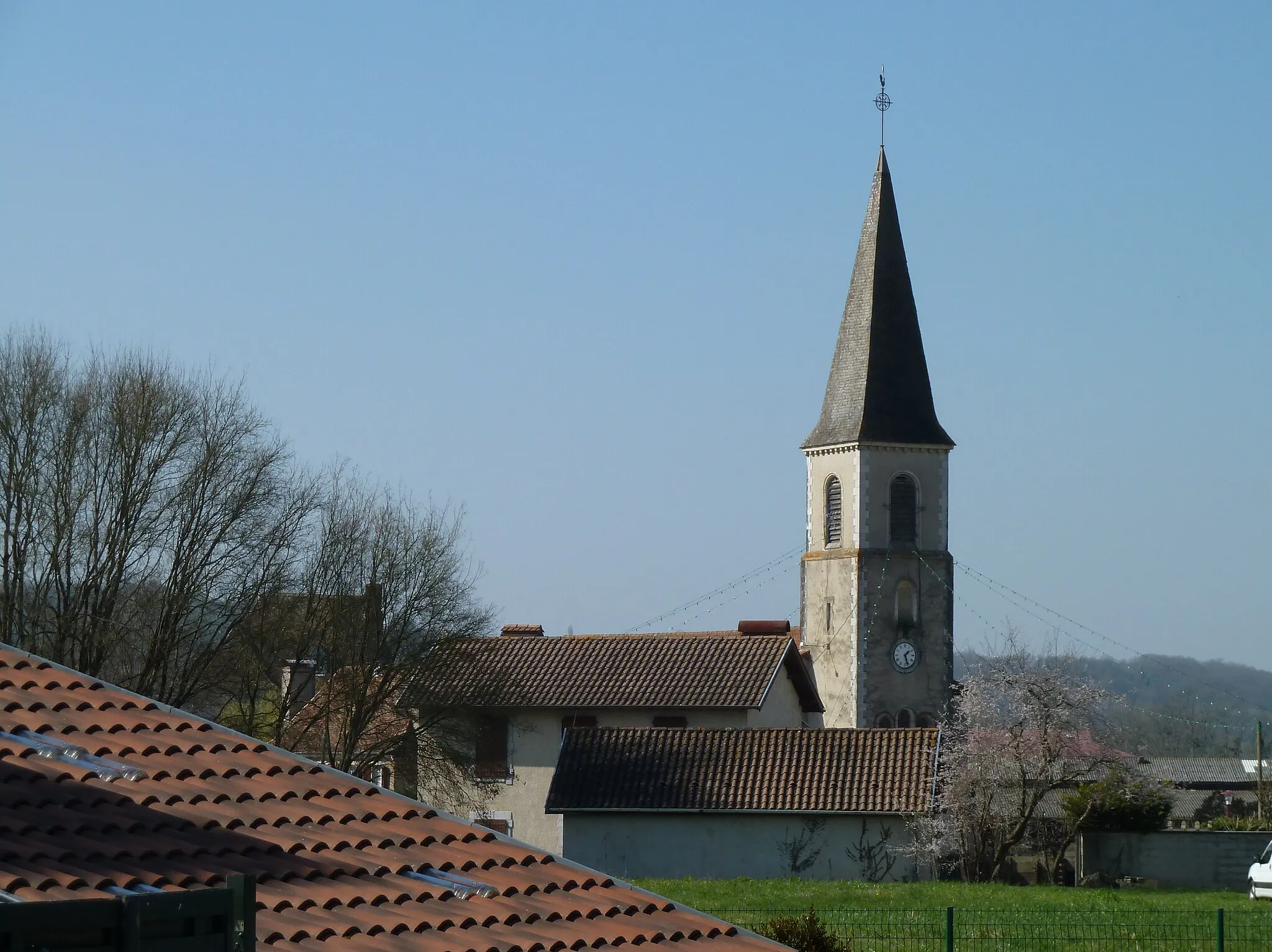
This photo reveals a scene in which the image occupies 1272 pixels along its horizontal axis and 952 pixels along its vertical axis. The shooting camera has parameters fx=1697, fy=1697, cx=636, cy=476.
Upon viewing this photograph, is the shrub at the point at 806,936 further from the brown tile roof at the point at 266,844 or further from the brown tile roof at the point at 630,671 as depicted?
the brown tile roof at the point at 630,671

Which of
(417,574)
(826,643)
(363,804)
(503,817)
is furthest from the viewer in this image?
(826,643)

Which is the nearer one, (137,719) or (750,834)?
(137,719)

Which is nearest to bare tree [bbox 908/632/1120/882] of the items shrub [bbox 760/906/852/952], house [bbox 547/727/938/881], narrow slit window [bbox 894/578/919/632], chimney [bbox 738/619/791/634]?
house [bbox 547/727/938/881]

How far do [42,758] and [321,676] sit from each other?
3523 cm

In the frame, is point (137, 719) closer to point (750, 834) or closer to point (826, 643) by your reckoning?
point (750, 834)

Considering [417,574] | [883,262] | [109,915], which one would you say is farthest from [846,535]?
[109,915]

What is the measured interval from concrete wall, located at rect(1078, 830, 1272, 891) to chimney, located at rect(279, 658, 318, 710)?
667 inches

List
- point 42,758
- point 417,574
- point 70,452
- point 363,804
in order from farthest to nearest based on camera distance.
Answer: point 417,574 → point 70,452 → point 363,804 → point 42,758

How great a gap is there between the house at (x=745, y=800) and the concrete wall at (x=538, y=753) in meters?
7.90

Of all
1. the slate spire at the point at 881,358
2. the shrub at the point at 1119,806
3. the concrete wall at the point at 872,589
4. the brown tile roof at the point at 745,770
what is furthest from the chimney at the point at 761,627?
the shrub at the point at 1119,806

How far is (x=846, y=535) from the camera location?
58.2 meters

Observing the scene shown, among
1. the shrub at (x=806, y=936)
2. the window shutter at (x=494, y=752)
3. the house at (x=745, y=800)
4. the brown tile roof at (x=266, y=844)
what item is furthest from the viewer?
the window shutter at (x=494, y=752)

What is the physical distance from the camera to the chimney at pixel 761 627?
5256 cm

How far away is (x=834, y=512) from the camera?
2320 inches
